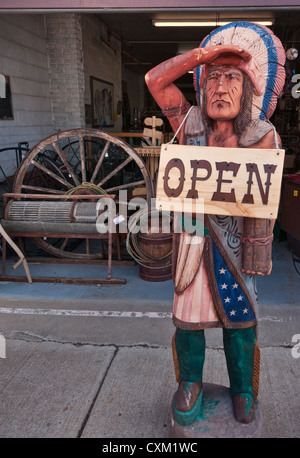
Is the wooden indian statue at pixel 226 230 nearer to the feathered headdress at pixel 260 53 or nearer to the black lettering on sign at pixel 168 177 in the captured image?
the feathered headdress at pixel 260 53

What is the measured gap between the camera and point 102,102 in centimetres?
938

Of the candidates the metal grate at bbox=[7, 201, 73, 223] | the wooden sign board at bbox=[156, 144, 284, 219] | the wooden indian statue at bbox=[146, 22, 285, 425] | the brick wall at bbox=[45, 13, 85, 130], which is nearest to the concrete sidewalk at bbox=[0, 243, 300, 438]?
the wooden indian statue at bbox=[146, 22, 285, 425]

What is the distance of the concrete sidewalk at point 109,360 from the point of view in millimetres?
2396

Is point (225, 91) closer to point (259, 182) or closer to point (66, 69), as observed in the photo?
point (259, 182)

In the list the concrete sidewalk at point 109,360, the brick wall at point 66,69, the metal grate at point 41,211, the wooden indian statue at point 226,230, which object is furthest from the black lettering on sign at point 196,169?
the brick wall at point 66,69

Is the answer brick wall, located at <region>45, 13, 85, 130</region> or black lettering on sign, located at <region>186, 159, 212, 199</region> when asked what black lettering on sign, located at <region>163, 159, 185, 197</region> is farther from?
brick wall, located at <region>45, 13, 85, 130</region>

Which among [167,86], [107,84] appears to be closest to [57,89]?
[107,84]

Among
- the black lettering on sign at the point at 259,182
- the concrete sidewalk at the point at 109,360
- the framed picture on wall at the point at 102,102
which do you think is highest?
the framed picture on wall at the point at 102,102

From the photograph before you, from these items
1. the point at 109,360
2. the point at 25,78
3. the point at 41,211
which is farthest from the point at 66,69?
the point at 109,360

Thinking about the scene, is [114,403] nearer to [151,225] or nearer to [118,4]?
[151,225]

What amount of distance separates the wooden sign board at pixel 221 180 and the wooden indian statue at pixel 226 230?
116mm

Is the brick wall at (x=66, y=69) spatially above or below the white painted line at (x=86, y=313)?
above

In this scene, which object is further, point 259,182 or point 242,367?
point 242,367

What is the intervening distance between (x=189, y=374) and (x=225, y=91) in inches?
56.5
